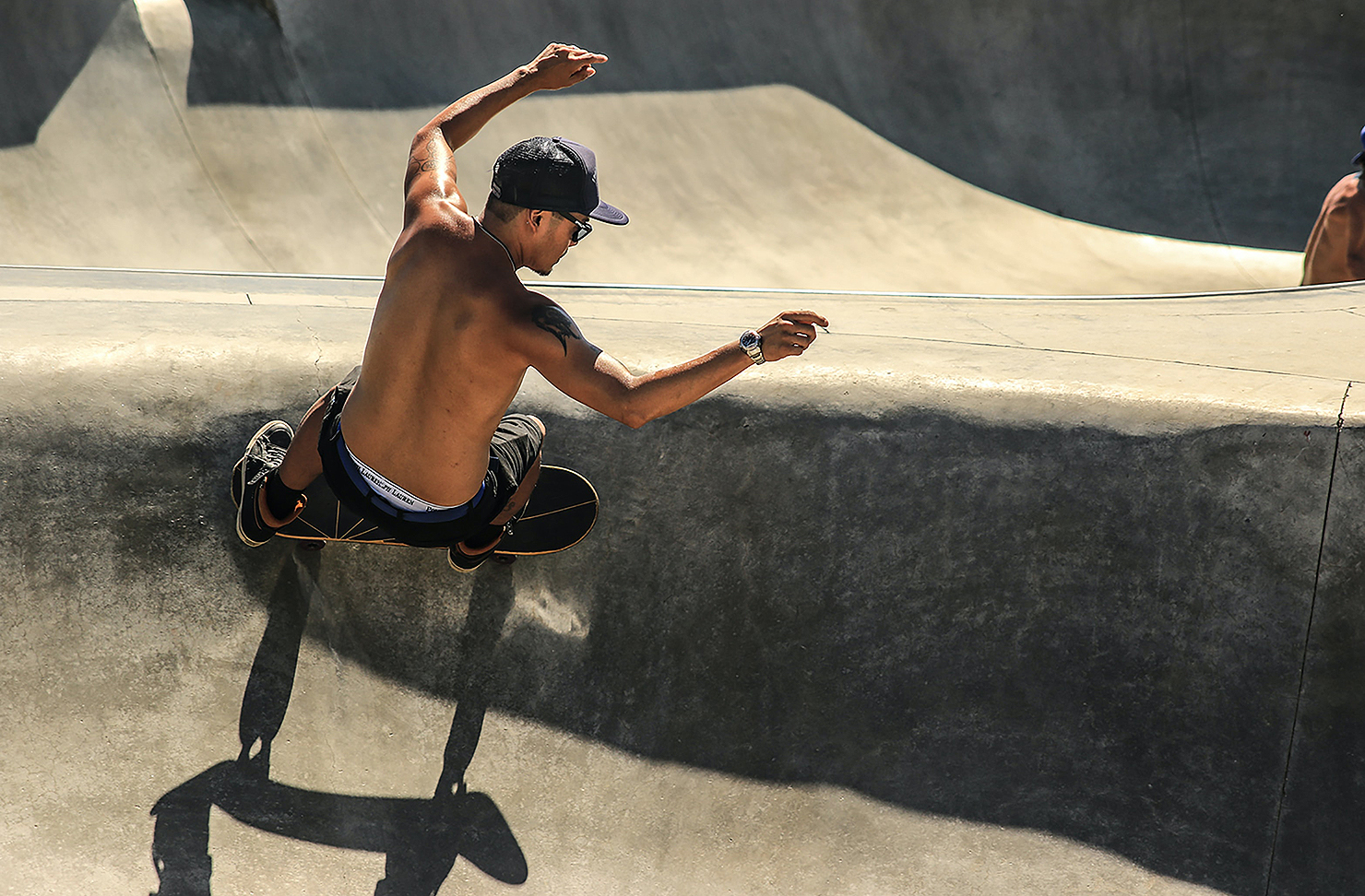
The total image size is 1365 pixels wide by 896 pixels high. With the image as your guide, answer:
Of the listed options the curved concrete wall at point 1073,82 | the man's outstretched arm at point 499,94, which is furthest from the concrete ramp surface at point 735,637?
the curved concrete wall at point 1073,82

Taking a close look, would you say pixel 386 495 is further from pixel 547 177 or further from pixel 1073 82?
pixel 1073 82

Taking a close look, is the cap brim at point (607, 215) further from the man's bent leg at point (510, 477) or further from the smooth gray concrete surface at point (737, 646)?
the smooth gray concrete surface at point (737, 646)

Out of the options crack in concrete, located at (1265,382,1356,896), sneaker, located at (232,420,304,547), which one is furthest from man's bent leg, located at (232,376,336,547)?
crack in concrete, located at (1265,382,1356,896)

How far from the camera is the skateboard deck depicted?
3.04 metres

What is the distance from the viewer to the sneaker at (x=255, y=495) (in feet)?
9.61

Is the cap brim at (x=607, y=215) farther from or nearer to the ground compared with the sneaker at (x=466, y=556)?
farther from the ground

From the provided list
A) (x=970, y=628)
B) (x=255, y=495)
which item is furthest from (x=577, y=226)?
(x=970, y=628)

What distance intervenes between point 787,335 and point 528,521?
1349 mm

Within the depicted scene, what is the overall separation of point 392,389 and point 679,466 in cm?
120

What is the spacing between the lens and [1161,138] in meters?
10.7

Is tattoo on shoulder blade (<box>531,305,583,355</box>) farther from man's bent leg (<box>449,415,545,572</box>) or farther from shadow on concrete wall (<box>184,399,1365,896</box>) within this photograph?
shadow on concrete wall (<box>184,399,1365,896</box>)

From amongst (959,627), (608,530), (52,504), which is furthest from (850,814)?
(52,504)

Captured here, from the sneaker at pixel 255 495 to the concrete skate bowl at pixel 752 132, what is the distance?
202 inches

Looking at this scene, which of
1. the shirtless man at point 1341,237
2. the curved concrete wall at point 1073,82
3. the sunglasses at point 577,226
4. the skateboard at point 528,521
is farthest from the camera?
the curved concrete wall at point 1073,82
